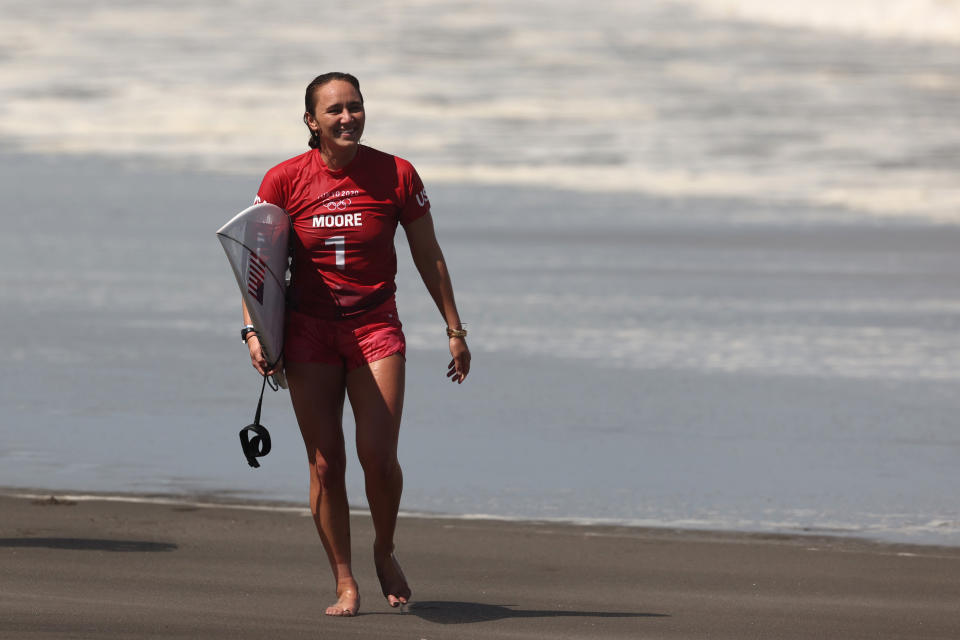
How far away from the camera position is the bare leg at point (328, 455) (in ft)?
19.3

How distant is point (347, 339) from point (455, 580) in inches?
48.6

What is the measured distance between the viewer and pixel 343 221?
5883 millimetres

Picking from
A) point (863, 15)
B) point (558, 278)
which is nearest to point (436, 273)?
point (558, 278)

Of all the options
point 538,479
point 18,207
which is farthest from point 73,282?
point 538,479

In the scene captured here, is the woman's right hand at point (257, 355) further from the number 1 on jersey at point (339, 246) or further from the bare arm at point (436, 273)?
the bare arm at point (436, 273)

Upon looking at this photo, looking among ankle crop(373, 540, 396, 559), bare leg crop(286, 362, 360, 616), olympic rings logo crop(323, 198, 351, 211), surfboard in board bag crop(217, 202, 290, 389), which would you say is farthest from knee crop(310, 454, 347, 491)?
olympic rings logo crop(323, 198, 351, 211)

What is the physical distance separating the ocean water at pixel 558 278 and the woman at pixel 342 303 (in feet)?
6.73

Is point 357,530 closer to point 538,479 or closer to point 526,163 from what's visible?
point 538,479

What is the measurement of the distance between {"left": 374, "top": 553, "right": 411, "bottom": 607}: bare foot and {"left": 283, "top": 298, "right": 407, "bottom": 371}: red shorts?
0.70 metres

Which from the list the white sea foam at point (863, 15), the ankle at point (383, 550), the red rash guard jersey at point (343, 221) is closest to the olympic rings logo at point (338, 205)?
the red rash guard jersey at point (343, 221)

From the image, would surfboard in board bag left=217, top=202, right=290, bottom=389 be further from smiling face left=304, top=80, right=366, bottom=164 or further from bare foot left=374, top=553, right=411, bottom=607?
bare foot left=374, top=553, right=411, bottom=607

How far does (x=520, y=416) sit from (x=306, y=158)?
13.6 ft

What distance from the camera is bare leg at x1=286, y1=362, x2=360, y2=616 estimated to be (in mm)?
5891

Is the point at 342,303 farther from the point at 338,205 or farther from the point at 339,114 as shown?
the point at 339,114
